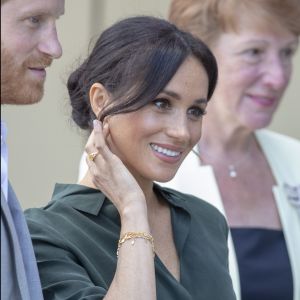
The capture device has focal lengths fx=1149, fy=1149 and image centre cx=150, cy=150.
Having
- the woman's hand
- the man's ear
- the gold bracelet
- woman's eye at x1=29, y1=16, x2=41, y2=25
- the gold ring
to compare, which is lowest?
the gold bracelet

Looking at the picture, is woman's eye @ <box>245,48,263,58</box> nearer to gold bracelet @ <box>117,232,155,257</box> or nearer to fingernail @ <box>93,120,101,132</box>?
fingernail @ <box>93,120,101,132</box>

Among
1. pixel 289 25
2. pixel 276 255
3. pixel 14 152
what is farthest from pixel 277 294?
pixel 14 152

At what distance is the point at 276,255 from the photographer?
4.29 metres

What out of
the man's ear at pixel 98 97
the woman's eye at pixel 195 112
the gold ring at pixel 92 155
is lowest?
the gold ring at pixel 92 155

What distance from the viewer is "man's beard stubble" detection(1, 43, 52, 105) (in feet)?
8.06

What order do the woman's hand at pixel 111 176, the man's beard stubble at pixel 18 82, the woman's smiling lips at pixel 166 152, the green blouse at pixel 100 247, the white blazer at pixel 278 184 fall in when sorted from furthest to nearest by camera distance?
the white blazer at pixel 278 184 < the woman's smiling lips at pixel 166 152 < the woman's hand at pixel 111 176 < the green blouse at pixel 100 247 < the man's beard stubble at pixel 18 82

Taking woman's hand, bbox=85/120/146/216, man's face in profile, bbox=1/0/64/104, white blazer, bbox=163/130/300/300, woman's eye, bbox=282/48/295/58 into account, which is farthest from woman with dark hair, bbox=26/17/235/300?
woman's eye, bbox=282/48/295/58

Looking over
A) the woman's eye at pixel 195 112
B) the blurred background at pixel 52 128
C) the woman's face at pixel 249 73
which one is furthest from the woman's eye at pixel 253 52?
the woman's eye at pixel 195 112

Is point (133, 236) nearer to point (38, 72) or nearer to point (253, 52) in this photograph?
point (38, 72)

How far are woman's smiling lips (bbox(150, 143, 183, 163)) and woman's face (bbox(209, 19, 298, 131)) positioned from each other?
1.33m

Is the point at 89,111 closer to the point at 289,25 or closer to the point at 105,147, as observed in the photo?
the point at 105,147

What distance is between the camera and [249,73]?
4480 mm

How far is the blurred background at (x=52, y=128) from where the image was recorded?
5.30m

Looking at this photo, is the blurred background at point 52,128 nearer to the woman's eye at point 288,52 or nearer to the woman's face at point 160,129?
the woman's eye at point 288,52
